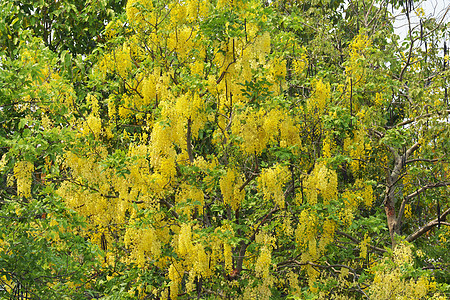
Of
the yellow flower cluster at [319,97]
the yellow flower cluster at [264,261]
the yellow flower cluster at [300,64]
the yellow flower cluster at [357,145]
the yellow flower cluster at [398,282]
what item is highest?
the yellow flower cluster at [300,64]

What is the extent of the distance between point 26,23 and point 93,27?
1.26 meters

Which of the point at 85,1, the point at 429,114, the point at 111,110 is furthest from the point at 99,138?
the point at 429,114

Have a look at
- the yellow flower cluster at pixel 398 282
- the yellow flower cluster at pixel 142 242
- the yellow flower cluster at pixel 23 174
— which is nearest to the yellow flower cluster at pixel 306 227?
the yellow flower cluster at pixel 398 282

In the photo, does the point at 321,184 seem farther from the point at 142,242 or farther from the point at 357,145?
the point at 142,242

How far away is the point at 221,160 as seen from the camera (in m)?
7.08

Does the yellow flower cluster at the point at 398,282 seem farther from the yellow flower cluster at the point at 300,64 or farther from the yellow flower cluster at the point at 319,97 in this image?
the yellow flower cluster at the point at 300,64

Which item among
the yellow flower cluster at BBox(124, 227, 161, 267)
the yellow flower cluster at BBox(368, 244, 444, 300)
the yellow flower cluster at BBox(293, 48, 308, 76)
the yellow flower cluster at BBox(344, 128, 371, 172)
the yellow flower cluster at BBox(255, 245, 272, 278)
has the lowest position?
the yellow flower cluster at BBox(368, 244, 444, 300)

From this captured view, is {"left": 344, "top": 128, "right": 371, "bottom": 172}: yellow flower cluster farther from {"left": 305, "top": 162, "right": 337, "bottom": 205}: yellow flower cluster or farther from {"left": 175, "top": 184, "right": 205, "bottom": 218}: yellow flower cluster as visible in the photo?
{"left": 175, "top": 184, "right": 205, "bottom": 218}: yellow flower cluster

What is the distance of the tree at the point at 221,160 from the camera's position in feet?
19.4

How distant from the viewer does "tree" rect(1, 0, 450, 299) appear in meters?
5.91

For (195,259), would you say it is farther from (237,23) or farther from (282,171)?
(237,23)

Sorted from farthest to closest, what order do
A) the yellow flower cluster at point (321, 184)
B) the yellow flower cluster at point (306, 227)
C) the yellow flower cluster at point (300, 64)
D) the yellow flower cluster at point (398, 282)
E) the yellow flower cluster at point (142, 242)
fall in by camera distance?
the yellow flower cluster at point (300, 64), the yellow flower cluster at point (306, 227), the yellow flower cluster at point (321, 184), the yellow flower cluster at point (142, 242), the yellow flower cluster at point (398, 282)

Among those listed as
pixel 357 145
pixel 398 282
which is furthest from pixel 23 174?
pixel 398 282

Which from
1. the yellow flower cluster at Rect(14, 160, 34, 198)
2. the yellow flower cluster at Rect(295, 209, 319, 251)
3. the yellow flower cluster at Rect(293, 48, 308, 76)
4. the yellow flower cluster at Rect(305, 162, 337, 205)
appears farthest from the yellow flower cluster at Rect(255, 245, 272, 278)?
the yellow flower cluster at Rect(293, 48, 308, 76)
